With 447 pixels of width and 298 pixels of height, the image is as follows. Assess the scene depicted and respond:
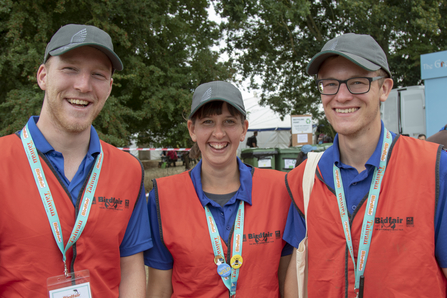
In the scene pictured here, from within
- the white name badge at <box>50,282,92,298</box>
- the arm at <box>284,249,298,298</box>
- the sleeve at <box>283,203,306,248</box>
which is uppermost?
the sleeve at <box>283,203,306,248</box>

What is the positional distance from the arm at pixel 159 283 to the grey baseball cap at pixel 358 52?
1.65 m

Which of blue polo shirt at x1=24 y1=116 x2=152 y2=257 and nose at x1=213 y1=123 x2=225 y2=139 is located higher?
nose at x1=213 y1=123 x2=225 y2=139

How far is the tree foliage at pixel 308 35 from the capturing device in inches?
500

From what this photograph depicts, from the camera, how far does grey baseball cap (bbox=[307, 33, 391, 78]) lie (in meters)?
1.85

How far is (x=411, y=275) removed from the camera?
174 centimetres

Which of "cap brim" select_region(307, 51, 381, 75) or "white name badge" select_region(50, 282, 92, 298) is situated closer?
"white name badge" select_region(50, 282, 92, 298)

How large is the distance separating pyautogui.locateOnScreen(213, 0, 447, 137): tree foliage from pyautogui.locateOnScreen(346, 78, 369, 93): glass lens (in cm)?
984

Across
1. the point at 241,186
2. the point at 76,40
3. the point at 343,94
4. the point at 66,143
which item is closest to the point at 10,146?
the point at 66,143

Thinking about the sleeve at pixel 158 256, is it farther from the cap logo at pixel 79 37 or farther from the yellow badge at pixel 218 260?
the cap logo at pixel 79 37

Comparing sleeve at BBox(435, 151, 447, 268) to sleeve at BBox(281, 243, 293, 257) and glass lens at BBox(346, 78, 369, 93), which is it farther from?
sleeve at BBox(281, 243, 293, 257)

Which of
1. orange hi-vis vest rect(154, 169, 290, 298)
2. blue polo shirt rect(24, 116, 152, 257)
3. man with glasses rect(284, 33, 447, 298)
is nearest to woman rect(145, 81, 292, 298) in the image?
orange hi-vis vest rect(154, 169, 290, 298)

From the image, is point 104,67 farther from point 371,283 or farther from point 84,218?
point 371,283

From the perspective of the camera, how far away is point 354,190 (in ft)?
6.37

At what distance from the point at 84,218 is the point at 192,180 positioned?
82 cm
